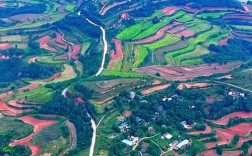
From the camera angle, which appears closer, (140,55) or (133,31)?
(140,55)

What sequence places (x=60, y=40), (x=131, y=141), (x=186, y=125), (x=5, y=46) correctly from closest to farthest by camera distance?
(x=131, y=141) → (x=186, y=125) → (x=5, y=46) → (x=60, y=40)

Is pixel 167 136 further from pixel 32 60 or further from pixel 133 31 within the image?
pixel 133 31

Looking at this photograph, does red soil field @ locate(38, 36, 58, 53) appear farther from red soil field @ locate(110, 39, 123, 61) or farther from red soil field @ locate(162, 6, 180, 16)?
red soil field @ locate(162, 6, 180, 16)

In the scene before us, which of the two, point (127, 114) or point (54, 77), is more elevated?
point (54, 77)

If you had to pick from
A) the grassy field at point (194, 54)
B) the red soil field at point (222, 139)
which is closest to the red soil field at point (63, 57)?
the grassy field at point (194, 54)

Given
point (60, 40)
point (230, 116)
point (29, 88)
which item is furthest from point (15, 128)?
point (60, 40)

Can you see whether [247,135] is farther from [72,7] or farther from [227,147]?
[72,7]

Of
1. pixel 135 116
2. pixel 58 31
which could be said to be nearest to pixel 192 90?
pixel 135 116
